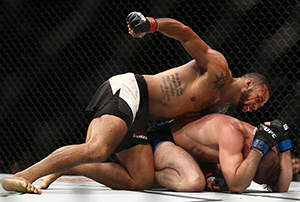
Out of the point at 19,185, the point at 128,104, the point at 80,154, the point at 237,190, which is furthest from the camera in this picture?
the point at 128,104

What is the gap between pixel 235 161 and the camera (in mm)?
1252

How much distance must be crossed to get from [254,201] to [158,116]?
0.57m

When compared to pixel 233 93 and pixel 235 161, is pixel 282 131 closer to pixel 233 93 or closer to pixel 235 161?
pixel 235 161

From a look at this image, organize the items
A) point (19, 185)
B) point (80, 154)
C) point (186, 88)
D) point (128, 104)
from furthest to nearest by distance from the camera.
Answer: point (186, 88)
point (128, 104)
point (80, 154)
point (19, 185)

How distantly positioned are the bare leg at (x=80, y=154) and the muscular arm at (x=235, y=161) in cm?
34

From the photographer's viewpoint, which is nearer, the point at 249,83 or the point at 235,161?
the point at 235,161

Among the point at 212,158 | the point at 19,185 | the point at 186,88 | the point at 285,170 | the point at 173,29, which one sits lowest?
the point at 285,170

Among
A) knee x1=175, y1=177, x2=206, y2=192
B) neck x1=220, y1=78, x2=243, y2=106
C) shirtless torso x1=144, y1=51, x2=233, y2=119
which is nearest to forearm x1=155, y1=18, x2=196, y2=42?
shirtless torso x1=144, y1=51, x2=233, y2=119

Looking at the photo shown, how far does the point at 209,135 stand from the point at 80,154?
1.60 feet

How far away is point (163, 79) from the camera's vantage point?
1.49 m

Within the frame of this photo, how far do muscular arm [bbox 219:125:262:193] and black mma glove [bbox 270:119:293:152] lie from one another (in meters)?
0.11

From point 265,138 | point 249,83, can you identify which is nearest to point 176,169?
point 265,138

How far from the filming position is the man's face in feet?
5.03

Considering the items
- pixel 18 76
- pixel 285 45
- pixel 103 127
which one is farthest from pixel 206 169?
pixel 18 76
